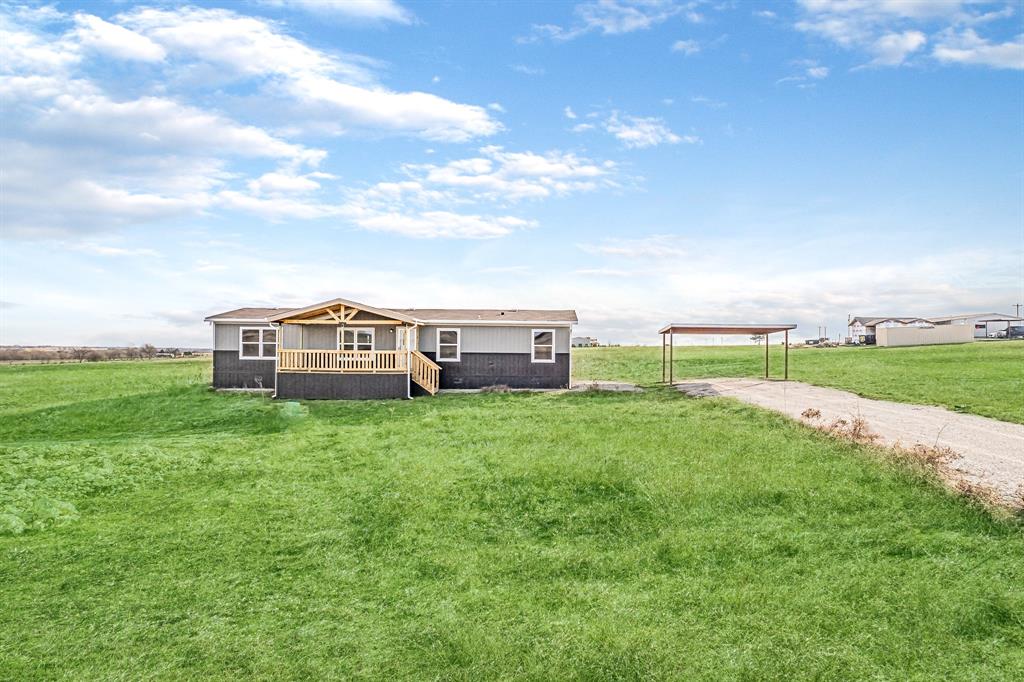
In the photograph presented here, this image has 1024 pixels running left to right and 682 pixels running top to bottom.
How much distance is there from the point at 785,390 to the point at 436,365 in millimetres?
13171

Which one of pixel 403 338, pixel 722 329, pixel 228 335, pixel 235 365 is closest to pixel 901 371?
pixel 722 329

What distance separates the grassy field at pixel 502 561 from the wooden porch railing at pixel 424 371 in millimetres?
9091

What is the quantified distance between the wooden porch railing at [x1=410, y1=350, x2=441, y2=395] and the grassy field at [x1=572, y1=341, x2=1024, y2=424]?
9.86 m

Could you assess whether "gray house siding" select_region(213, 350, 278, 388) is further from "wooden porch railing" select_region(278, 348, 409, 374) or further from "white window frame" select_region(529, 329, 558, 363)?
"white window frame" select_region(529, 329, 558, 363)

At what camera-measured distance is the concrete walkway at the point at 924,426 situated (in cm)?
1134

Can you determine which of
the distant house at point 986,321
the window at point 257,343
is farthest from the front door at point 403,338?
the distant house at point 986,321

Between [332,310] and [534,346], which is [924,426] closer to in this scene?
[534,346]

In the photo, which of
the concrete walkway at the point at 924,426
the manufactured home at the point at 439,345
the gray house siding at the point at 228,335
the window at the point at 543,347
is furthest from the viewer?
the gray house siding at the point at 228,335

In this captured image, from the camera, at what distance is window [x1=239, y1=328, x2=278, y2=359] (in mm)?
26234

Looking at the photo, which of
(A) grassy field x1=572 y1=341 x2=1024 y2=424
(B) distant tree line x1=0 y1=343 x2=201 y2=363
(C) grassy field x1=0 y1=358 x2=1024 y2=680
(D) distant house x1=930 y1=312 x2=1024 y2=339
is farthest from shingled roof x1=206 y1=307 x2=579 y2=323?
(D) distant house x1=930 y1=312 x2=1024 y2=339

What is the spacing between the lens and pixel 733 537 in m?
9.47

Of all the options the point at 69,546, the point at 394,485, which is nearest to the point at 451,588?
the point at 394,485

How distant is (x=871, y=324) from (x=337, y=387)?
5428cm

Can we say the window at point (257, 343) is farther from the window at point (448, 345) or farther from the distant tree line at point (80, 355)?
the distant tree line at point (80, 355)
